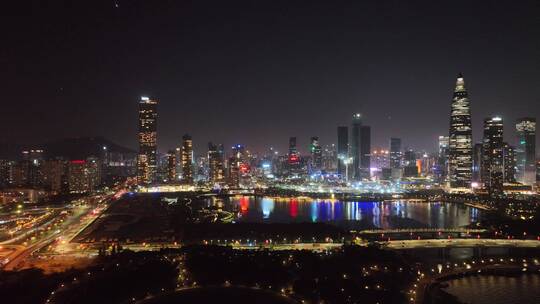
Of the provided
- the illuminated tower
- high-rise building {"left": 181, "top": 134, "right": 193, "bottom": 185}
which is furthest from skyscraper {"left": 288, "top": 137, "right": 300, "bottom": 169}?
high-rise building {"left": 181, "top": 134, "right": 193, "bottom": 185}

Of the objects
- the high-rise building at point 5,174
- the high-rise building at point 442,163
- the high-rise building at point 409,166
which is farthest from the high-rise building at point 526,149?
the high-rise building at point 5,174

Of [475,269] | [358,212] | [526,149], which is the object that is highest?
[526,149]

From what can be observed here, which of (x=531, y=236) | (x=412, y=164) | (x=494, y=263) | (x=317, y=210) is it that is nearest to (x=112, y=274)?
(x=494, y=263)

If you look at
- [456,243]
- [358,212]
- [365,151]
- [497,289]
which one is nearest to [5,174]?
[358,212]

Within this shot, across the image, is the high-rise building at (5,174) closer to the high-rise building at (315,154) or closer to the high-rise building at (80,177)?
the high-rise building at (80,177)

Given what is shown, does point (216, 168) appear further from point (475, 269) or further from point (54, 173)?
point (475, 269)

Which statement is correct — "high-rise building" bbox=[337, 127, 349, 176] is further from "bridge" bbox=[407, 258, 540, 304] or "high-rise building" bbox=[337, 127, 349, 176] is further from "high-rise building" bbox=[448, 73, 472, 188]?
"bridge" bbox=[407, 258, 540, 304]

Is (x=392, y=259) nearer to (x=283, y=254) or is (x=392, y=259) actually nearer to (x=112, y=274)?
(x=283, y=254)
